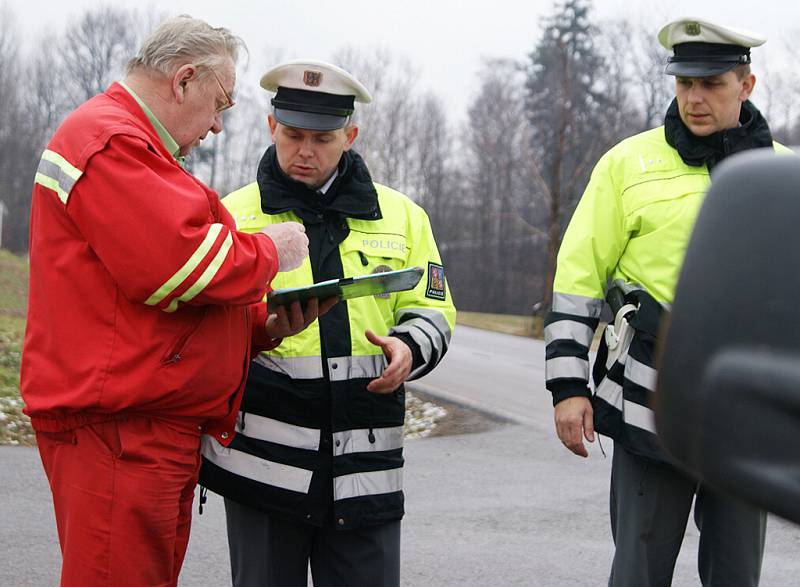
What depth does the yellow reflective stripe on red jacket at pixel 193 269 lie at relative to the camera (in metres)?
2.62

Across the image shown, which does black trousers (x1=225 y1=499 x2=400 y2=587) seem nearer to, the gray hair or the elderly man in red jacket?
the elderly man in red jacket

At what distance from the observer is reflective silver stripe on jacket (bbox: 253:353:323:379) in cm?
330

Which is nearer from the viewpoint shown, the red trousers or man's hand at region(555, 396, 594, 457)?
the red trousers

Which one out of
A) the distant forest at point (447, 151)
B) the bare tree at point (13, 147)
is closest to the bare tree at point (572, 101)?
the distant forest at point (447, 151)

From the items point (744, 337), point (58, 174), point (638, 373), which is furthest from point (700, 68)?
point (744, 337)

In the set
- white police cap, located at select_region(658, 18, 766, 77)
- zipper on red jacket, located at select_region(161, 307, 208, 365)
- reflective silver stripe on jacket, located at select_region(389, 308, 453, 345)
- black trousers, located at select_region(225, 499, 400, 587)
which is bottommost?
black trousers, located at select_region(225, 499, 400, 587)

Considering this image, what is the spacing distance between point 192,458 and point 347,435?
0.55 meters

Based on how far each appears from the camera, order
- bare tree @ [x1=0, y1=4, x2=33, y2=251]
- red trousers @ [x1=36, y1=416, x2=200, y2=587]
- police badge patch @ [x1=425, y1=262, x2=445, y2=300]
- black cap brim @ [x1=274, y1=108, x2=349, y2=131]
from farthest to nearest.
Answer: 1. bare tree @ [x1=0, y1=4, x2=33, y2=251]
2. police badge patch @ [x1=425, y1=262, x2=445, y2=300]
3. black cap brim @ [x1=274, y1=108, x2=349, y2=131]
4. red trousers @ [x1=36, y1=416, x2=200, y2=587]

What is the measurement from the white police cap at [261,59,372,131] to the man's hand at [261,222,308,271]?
59cm

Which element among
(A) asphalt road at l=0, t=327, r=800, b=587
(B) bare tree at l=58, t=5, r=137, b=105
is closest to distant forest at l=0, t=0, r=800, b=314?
(B) bare tree at l=58, t=5, r=137, b=105

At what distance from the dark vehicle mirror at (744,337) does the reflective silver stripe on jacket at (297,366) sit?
7.25ft

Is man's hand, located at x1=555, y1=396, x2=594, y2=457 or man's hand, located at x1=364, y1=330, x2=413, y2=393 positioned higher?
man's hand, located at x1=364, y1=330, x2=413, y2=393

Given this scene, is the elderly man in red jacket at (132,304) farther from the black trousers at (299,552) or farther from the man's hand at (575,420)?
the man's hand at (575,420)

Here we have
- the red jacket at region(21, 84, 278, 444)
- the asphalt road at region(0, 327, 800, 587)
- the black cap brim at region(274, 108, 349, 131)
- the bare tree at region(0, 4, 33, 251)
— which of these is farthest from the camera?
the bare tree at region(0, 4, 33, 251)
